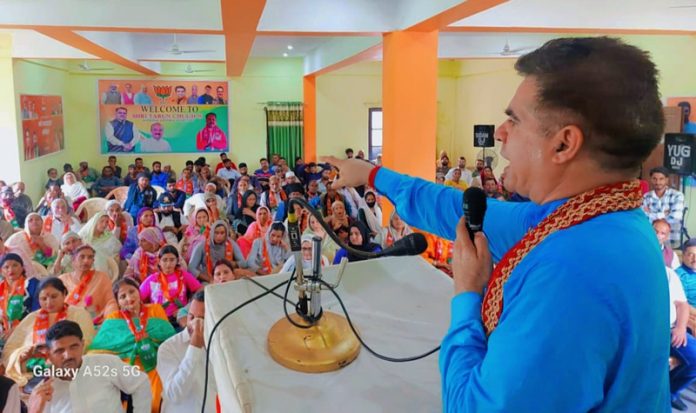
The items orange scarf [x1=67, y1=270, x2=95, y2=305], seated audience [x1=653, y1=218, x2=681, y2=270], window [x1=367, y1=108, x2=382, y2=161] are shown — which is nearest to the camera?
orange scarf [x1=67, y1=270, x2=95, y2=305]

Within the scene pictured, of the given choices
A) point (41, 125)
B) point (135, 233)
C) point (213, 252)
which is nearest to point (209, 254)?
point (213, 252)

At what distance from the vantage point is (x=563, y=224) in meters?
0.71

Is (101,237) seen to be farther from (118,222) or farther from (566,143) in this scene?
(566,143)

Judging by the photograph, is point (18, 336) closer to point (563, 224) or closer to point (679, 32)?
point (563, 224)

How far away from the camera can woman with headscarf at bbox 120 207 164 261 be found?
15.9 ft

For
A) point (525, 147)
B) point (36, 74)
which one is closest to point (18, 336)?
point (525, 147)

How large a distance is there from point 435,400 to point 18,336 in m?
3.03

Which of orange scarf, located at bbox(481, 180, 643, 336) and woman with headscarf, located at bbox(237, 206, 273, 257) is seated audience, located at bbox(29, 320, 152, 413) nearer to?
orange scarf, located at bbox(481, 180, 643, 336)

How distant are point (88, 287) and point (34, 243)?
1348mm

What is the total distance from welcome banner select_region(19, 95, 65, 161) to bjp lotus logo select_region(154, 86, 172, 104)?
1.81 meters

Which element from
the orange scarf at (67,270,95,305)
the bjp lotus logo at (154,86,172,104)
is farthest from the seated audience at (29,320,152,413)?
the bjp lotus logo at (154,86,172,104)

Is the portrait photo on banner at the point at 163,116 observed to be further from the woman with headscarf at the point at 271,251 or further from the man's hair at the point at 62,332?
the man's hair at the point at 62,332

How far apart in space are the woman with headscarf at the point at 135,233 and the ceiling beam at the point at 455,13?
2.87 meters

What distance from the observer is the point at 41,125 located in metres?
8.62
